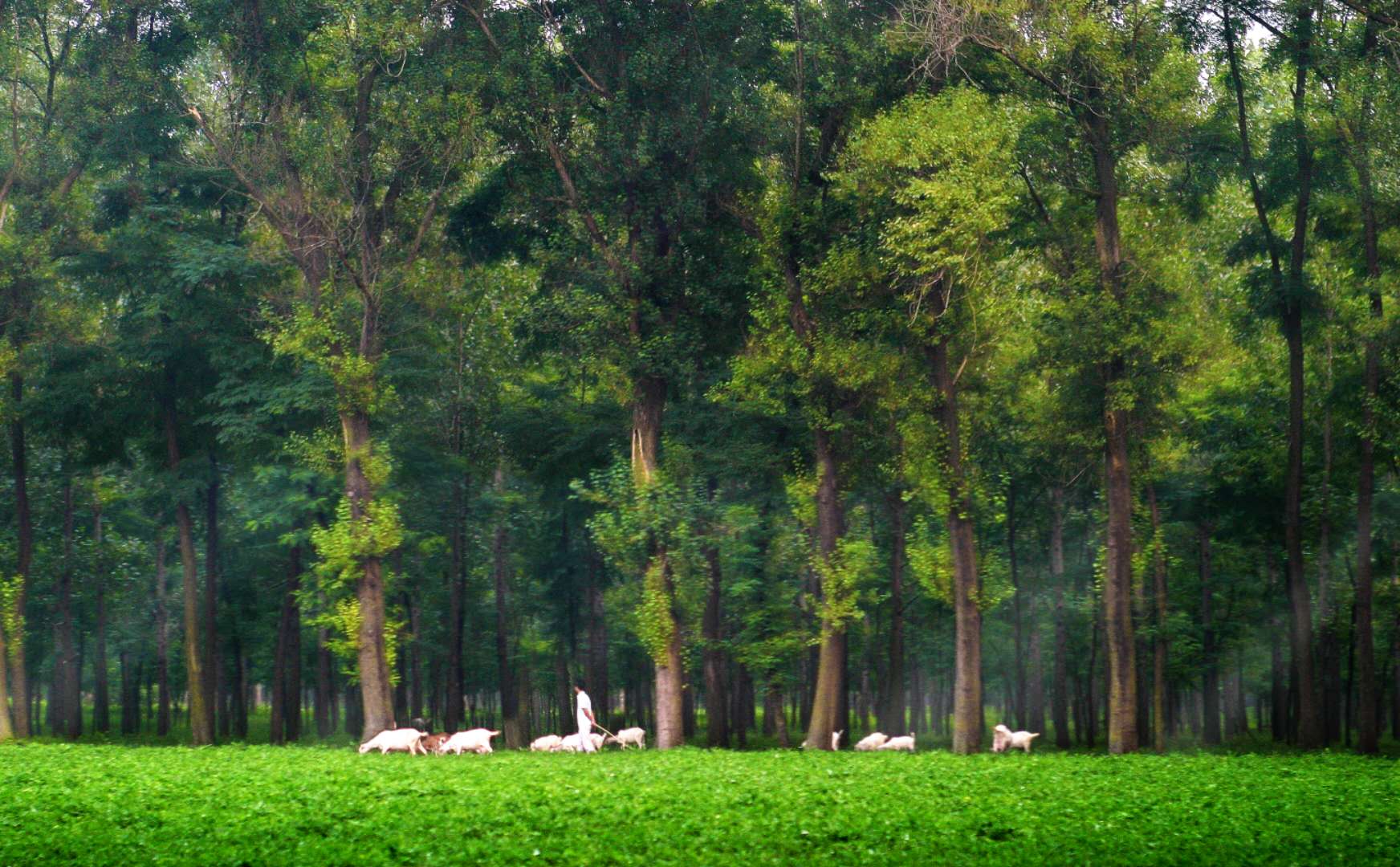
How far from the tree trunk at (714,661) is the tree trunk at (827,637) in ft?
12.2

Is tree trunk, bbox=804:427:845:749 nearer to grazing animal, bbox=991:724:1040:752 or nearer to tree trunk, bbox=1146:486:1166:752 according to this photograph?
grazing animal, bbox=991:724:1040:752

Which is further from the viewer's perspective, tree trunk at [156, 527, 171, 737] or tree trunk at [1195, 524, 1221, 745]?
tree trunk at [156, 527, 171, 737]

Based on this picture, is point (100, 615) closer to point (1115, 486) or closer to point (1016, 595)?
point (1016, 595)

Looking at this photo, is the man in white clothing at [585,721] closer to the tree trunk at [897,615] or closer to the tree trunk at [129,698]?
the tree trunk at [897,615]

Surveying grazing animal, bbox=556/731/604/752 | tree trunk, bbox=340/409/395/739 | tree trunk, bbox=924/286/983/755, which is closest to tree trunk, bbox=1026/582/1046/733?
tree trunk, bbox=924/286/983/755

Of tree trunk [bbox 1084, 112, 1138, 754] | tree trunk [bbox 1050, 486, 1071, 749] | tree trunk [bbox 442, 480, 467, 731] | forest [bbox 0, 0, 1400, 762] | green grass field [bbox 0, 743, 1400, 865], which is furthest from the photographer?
tree trunk [bbox 442, 480, 467, 731]

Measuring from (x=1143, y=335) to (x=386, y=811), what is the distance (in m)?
20.4

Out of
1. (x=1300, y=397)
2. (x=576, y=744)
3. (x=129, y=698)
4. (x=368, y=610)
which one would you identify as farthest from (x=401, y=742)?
(x=129, y=698)

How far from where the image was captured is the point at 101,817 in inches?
693

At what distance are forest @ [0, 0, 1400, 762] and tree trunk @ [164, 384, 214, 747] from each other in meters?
0.19

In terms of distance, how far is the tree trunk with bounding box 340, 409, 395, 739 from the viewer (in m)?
35.3

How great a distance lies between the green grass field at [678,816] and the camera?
648 inches

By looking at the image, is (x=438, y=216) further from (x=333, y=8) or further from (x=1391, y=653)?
(x=1391, y=653)

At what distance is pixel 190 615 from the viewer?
41.2 m
